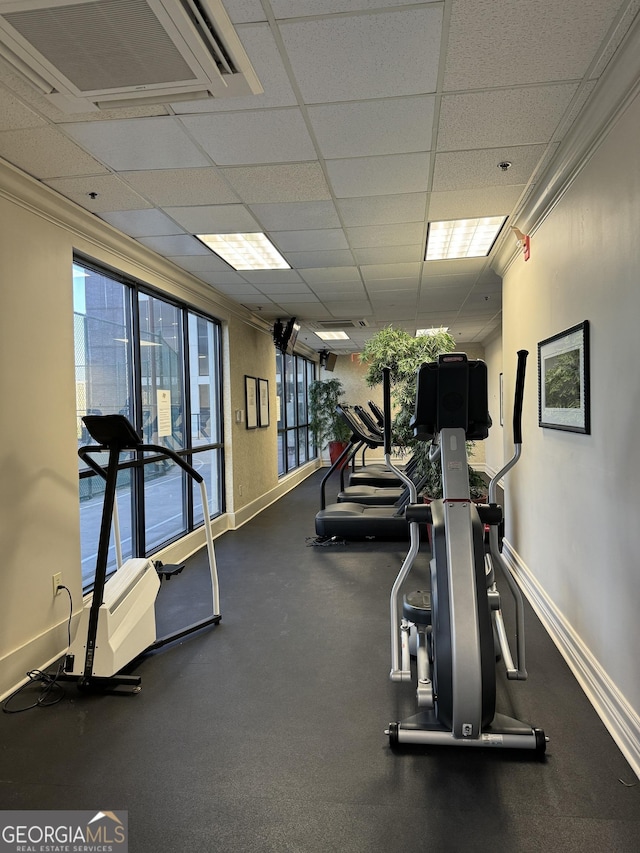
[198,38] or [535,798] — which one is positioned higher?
[198,38]

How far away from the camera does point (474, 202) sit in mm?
3303

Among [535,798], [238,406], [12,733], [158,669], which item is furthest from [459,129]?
[238,406]

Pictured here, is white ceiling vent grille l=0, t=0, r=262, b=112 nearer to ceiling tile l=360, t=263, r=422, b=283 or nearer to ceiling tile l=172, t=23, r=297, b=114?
ceiling tile l=172, t=23, r=297, b=114

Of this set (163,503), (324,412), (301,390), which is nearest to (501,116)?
(163,503)

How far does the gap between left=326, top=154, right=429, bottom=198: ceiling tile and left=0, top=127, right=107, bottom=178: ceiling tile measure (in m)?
1.26

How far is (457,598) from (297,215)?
2626mm

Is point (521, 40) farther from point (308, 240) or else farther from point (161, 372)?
point (161, 372)

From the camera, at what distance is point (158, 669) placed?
113 inches

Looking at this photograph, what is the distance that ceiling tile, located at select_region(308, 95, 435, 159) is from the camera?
2.22 metres

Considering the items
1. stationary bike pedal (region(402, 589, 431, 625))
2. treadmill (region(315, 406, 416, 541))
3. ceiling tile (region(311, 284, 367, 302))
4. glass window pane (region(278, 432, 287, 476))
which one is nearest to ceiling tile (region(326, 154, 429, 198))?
stationary bike pedal (region(402, 589, 431, 625))

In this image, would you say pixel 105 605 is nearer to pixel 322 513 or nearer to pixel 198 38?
pixel 198 38

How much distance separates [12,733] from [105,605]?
635 millimetres

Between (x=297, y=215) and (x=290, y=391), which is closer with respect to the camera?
(x=297, y=215)

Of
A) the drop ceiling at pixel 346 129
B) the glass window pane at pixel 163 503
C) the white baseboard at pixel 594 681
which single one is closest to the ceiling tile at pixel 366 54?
the drop ceiling at pixel 346 129
